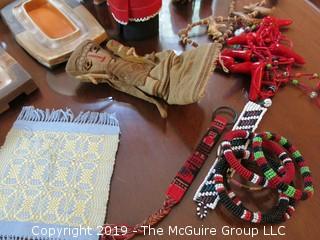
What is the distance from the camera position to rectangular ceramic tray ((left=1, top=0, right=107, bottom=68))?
68cm

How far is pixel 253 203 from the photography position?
1.65 ft

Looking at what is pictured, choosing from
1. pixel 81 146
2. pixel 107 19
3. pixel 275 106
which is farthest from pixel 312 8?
pixel 81 146

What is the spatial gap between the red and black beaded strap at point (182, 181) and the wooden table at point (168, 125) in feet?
0.03

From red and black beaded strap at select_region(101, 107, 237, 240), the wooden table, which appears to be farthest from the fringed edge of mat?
red and black beaded strap at select_region(101, 107, 237, 240)

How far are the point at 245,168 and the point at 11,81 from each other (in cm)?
46

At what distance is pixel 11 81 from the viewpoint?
62cm

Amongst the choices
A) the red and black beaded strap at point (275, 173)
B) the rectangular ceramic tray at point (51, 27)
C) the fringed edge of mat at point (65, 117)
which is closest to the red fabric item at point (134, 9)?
the rectangular ceramic tray at point (51, 27)

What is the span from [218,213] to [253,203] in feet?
0.19

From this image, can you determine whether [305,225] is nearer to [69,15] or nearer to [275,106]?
[275,106]

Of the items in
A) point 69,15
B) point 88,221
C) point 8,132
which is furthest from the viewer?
point 69,15

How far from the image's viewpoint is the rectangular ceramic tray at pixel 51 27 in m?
0.68

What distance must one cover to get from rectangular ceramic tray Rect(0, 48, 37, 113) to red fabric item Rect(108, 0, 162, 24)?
219mm

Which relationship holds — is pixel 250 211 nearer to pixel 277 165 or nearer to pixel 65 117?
pixel 277 165

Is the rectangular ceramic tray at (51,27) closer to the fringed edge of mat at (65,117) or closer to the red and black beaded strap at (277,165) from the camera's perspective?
the fringed edge of mat at (65,117)
